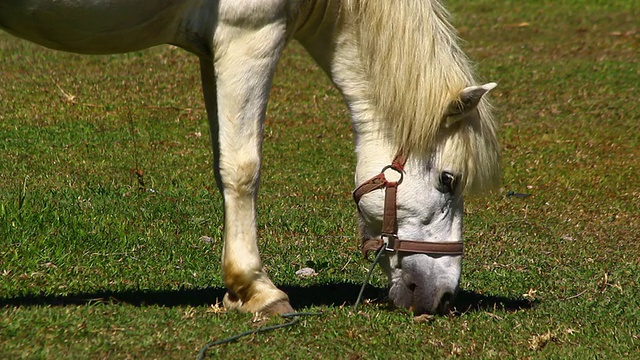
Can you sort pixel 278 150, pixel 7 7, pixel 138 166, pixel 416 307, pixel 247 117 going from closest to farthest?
pixel 7 7
pixel 247 117
pixel 416 307
pixel 138 166
pixel 278 150

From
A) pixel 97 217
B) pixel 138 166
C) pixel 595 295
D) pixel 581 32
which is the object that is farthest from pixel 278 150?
pixel 581 32

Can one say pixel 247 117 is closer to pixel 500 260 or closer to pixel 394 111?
pixel 394 111

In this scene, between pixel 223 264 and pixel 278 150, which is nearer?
pixel 223 264

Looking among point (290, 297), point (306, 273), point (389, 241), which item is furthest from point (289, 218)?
point (389, 241)

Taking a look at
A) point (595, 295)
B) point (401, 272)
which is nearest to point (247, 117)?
point (401, 272)

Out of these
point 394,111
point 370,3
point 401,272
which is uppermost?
point 370,3

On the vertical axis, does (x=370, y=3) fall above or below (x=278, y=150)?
above

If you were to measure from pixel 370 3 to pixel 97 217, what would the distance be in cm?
242

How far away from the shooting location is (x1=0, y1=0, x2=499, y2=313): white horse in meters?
4.64

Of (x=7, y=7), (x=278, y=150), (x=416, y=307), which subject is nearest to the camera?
(x=7, y=7)

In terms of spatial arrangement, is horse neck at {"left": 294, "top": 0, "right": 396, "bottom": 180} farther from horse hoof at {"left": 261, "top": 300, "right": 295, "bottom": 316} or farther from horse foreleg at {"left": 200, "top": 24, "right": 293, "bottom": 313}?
horse hoof at {"left": 261, "top": 300, "right": 295, "bottom": 316}

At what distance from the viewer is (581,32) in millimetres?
14492

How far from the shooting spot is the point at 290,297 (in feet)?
17.9

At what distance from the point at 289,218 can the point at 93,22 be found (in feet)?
9.62
